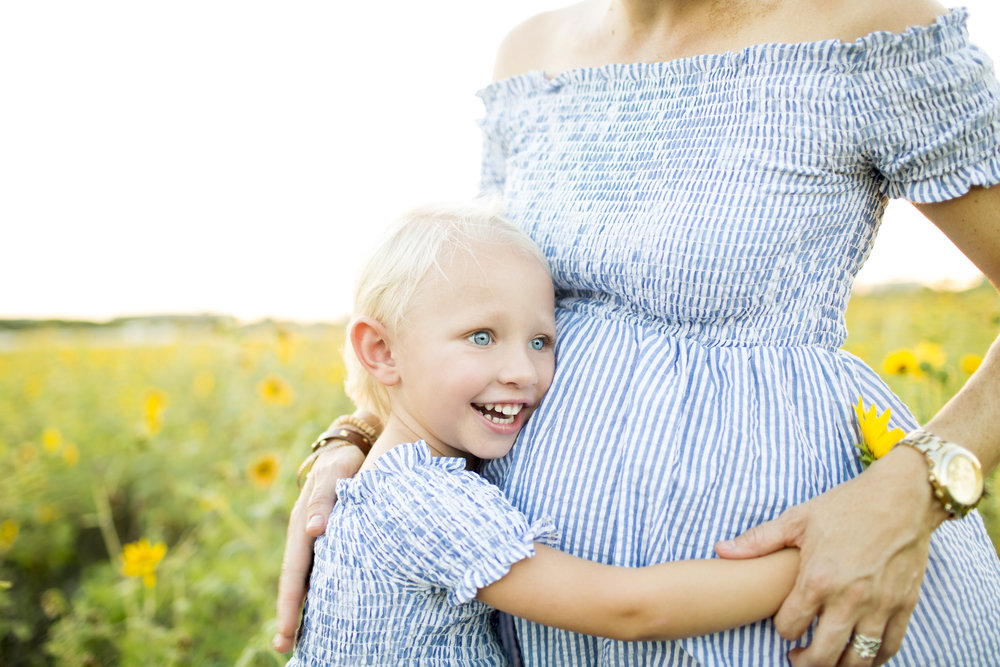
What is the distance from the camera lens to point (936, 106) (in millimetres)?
1076

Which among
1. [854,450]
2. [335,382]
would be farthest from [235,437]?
[854,450]

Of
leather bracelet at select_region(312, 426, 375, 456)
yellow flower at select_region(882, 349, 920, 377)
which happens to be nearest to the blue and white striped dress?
leather bracelet at select_region(312, 426, 375, 456)

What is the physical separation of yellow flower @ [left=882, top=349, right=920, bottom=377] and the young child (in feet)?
3.29

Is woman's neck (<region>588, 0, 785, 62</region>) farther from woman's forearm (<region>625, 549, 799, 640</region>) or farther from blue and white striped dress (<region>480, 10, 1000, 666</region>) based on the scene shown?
woman's forearm (<region>625, 549, 799, 640</region>)

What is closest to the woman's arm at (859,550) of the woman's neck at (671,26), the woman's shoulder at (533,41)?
the woman's neck at (671,26)

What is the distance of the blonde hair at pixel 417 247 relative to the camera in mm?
1210

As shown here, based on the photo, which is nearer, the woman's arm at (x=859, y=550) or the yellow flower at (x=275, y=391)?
the woman's arm at (x=859, y=550)

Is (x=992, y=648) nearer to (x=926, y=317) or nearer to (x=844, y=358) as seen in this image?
(x=844, y=358)

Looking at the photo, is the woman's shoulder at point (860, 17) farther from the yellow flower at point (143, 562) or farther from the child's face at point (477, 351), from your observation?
the yellow flower at point (143, 562)

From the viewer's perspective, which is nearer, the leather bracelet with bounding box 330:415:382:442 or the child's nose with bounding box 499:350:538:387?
the child's nose with bounding box 499:350:538:387

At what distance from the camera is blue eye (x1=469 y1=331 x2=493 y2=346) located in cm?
117

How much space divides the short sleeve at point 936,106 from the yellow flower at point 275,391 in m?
2.33

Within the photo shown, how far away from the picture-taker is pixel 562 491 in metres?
1.12

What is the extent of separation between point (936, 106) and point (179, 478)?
3070mm
